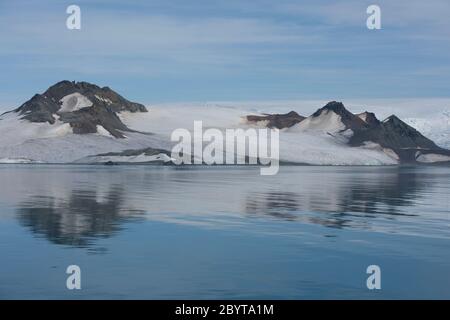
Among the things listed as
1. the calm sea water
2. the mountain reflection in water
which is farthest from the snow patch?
the calm sea water

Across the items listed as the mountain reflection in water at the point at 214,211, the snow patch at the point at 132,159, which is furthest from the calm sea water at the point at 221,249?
the snow patch at the point at 132,159

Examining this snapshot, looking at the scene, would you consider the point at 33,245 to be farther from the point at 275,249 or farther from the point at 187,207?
the point at 187,207

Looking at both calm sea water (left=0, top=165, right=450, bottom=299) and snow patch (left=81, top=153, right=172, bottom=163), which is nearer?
calm sea water (left=0, top=165, right=450, bottom=299)

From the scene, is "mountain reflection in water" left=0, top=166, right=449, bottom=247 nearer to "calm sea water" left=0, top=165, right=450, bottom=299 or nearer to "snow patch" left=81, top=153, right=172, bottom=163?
"calm sea water" left=0, top=165, right=450, bottom=299

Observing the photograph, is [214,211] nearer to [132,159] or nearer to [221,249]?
[221,249]

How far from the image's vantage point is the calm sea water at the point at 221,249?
17594 mm

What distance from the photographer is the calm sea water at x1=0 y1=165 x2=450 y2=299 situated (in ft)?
Result: 57.7

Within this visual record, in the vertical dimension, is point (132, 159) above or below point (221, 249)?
below

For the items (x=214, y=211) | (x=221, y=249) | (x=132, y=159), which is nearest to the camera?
(x=221, y=249)

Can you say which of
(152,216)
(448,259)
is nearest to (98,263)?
(448,259)

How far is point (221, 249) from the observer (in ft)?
78.3

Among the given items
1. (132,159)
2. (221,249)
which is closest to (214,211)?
(221,249)

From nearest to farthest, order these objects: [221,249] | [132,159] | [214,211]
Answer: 1. [221,249]
2. [214,211]
3. [132,159]

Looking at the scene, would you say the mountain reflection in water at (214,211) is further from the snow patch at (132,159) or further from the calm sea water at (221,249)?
the snow patch at (132,159)
